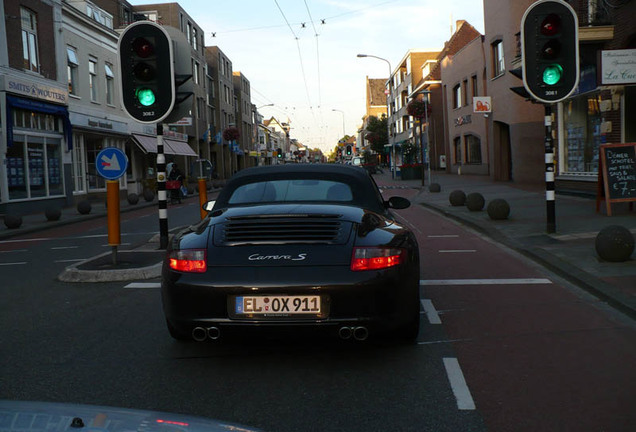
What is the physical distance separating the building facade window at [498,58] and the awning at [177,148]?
859 inches

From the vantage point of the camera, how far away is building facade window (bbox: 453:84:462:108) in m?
43.2

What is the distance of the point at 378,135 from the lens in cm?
8019

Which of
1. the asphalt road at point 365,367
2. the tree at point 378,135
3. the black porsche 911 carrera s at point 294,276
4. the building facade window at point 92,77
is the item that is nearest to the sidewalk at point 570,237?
the asphalt road at point 365,367

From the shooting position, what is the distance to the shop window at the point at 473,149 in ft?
131

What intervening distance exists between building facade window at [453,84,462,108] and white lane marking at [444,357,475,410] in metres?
40.4

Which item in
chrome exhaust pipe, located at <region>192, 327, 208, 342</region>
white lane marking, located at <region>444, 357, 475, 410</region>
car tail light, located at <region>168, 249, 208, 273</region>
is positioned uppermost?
car tail light, located at <region>168, 249, 208, 273</region>

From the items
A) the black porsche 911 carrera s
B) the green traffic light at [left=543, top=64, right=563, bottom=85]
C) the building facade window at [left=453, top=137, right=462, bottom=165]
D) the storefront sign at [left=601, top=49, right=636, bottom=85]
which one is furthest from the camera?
the building facade window at [left=453, top=137, right=462, bottom=165]

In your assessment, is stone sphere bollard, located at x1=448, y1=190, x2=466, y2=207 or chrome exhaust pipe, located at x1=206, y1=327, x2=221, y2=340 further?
stone sphere bollard, located at x1=448, y1=190, x2=466, y2=207

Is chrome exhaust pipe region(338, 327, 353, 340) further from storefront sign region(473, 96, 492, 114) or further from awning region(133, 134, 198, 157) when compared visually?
storefront sign region(473, 96, 492, 114)

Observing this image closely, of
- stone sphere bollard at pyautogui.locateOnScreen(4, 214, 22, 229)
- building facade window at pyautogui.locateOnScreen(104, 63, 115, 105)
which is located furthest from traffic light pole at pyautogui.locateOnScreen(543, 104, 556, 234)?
building facade window at pyautogui.locateOnScreen(104, 63, 115, 105)

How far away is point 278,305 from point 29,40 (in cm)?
2357

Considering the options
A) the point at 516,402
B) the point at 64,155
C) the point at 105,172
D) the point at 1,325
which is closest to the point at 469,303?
the point at 516,402

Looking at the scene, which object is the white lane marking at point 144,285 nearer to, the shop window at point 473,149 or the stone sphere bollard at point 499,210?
the stone sphere bollard at point 499,210

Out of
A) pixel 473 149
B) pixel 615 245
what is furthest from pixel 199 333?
pixel 473 149
